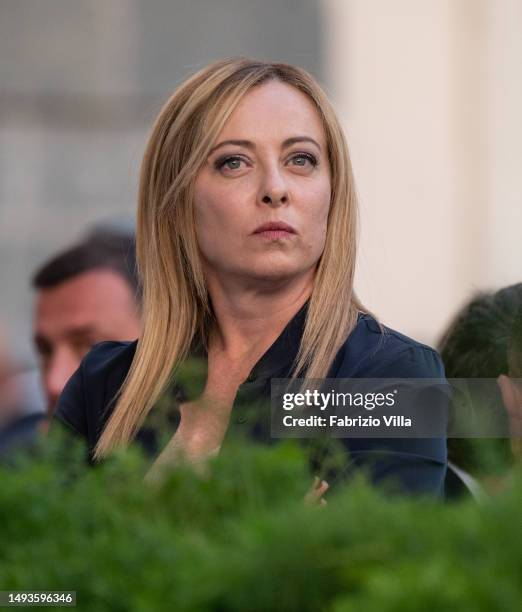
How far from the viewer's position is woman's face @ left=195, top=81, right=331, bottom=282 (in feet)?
8.80

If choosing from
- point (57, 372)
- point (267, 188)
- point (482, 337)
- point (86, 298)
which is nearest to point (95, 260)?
point (86, 298)

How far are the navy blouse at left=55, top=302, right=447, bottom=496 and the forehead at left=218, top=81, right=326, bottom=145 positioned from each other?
327mm

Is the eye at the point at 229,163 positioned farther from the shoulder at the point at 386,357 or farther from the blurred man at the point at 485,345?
the blurred man at the point at 485,345

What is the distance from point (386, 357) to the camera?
2500 mm

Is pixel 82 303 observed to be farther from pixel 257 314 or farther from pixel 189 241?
pixel 257 314

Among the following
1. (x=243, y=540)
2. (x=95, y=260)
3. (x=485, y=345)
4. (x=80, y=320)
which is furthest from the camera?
(x=95, y=260)

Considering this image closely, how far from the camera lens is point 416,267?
784 cm

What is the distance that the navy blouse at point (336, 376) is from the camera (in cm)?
217

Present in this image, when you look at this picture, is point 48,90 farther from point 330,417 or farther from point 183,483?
point 183,483

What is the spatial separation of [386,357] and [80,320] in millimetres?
2226

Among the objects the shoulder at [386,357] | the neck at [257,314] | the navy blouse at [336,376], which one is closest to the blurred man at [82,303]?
the navy blouse at [336,376]

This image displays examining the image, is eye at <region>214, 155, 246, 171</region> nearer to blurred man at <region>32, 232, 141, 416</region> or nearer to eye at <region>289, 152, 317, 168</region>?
eye at <region>289, 152, 317, 168</region>

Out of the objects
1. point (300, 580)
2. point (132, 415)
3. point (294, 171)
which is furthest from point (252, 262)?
point (300, 580)

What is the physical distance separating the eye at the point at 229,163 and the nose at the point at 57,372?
1698 mm
